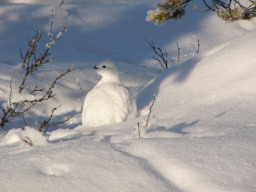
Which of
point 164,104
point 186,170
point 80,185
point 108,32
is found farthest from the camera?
point 108,32

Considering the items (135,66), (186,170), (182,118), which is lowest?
(135,66)

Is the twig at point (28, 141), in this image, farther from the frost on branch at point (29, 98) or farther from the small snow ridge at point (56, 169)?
the frost on branch at point (29, 98)

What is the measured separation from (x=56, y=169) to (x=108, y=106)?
2060 millimetres

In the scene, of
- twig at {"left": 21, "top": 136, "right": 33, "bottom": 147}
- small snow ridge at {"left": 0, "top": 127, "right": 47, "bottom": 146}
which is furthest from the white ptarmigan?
twig at {"left": 21, "top": 136, "right": 33, "bottom": 147}

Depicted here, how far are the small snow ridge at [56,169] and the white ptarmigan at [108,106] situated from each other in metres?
1.92

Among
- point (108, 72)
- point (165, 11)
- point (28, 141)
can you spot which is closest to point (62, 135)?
point (28, 141)

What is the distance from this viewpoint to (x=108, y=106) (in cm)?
412

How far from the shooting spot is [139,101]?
490 centimetres

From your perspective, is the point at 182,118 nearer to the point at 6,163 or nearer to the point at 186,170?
the point at 186,170

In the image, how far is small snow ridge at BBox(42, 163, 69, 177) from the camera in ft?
6.72

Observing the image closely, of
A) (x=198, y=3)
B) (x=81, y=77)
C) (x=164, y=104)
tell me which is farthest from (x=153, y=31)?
(x=164, y=104)

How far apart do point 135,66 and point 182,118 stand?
429 cm

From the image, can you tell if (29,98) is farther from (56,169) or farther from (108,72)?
(56,169)

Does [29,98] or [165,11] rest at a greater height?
[165,11]
